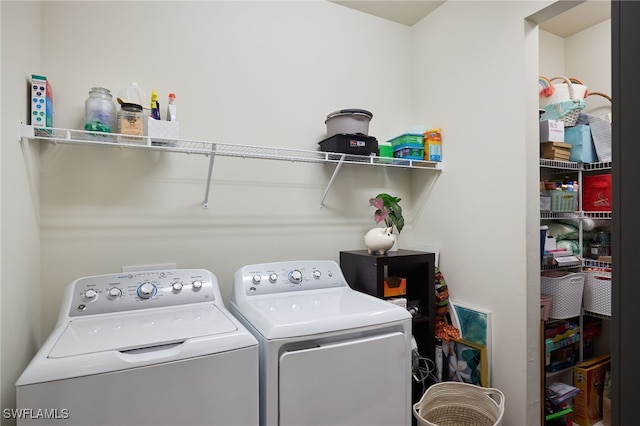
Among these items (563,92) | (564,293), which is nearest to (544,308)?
(564,293)

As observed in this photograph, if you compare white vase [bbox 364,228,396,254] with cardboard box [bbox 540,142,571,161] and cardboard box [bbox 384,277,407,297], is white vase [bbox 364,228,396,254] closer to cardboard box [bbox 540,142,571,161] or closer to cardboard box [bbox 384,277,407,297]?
cardboard box [bbox 384,277,407,297]

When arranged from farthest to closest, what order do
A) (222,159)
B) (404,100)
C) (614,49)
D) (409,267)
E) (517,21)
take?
(404,100) < (409,267) < (222,159) < (517,21) < (614,49)

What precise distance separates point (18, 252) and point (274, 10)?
5.85ft

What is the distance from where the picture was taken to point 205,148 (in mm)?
1874

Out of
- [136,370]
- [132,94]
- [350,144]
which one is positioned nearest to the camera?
[136,370]

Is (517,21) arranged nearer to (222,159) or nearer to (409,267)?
(409,267)

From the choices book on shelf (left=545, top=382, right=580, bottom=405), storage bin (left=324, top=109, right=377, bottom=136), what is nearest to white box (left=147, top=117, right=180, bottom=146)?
storage bin (left=324, top=109, right=377, bottom=136)

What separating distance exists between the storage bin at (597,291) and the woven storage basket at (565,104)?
96 centimetres

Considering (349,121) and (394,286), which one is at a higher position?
(349,121)

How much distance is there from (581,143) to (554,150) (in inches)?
10.4

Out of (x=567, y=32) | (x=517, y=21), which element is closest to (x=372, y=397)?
(x=517, y=21)

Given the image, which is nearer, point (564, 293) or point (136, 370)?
point (136, 370)

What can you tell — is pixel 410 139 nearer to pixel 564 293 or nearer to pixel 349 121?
pixel 349 121

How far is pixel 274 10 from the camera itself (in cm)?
206
